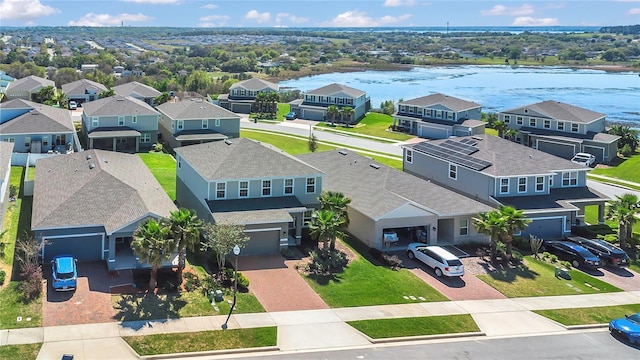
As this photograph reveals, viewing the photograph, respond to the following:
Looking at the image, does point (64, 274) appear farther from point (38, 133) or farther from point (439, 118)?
point (439, 118)

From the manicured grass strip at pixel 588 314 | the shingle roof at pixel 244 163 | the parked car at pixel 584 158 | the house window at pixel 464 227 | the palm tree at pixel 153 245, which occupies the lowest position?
the manicured grass strip at pixel 588 314

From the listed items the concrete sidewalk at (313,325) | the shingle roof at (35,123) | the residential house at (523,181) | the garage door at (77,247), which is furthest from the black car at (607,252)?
the shingle roof at (35,123)

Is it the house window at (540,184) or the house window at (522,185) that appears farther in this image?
the house window at (540,184)

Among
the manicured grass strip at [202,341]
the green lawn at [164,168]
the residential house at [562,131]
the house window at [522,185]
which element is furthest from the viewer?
the residential house at [562,131]

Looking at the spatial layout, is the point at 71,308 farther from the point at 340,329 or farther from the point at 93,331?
the point at 340,329

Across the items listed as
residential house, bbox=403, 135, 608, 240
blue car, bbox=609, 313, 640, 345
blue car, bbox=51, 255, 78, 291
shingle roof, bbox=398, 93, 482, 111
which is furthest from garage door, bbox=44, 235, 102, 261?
shingle roof, bbox=398, 93, 482, 111

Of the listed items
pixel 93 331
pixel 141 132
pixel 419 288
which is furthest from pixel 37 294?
pixel 141 132

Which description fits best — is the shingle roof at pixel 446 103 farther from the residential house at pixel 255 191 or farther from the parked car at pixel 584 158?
the residential house at pixel 255 191
